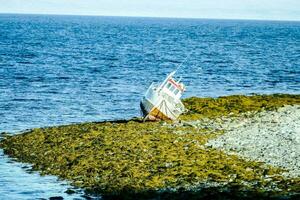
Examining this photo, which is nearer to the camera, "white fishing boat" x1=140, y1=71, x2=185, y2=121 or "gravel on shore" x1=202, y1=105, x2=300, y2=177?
"gravel on shore" x1=202, y1=105, x2=300, y2=177

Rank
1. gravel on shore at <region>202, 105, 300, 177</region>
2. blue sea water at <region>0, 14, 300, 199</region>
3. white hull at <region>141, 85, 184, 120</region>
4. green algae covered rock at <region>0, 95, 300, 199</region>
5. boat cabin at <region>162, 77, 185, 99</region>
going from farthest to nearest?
boat cabin at <region>162, 77, 185, 99</region> → white hull at <region>141, 85, 184, 120</region> → blue sea water at <region>0, 14, 300, 199</region> → gravel on shore at <region>202, 105, 300, 177</region> → green algae covered rock at <region>0, 95, 300, 199</region>

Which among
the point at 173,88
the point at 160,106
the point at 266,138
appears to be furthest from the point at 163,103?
the point at 266,138

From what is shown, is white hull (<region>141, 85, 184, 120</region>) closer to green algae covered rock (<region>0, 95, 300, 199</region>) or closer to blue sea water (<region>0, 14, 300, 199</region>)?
green algae covered rock (<region>0, 95, 300, 199</region>)

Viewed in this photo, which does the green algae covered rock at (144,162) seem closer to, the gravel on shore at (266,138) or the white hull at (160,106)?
the gravel on shore at (266,138)

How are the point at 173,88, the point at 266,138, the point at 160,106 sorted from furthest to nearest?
the point at 173,88, the point at 160,106, the point at 266,138

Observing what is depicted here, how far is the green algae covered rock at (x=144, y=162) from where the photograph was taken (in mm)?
21500

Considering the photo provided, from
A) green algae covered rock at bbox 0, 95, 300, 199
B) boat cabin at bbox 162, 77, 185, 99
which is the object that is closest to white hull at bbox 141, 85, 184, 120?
boat cabin at bbox 162, 77, 185, 99

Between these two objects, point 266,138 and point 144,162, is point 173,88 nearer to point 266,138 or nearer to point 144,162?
point 266,138

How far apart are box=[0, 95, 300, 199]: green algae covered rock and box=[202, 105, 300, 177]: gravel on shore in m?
0.80

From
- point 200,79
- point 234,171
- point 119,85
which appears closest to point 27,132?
point 234,171

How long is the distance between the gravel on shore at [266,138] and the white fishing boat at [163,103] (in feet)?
10.7

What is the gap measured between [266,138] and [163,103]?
9.11 m

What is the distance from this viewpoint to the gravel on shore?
25312 mm

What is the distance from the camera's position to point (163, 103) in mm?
36281
